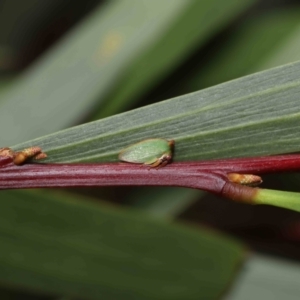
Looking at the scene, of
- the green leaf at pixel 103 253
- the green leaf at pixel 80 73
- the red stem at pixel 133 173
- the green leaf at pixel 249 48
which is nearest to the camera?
the red stem at pixel 133 173

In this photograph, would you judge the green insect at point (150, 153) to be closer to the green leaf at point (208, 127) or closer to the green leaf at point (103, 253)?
the green leaf at point (208, 127)

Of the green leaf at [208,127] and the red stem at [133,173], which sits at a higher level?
the green leaf at [208,127]

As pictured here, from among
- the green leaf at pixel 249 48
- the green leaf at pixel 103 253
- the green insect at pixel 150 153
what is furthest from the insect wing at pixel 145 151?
the green leaf at pixel 249 48

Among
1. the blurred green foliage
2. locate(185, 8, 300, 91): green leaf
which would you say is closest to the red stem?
the blurred green foliage

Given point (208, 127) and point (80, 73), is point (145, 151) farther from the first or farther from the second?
point (80, 73)

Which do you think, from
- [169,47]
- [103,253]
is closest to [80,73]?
[169,47]

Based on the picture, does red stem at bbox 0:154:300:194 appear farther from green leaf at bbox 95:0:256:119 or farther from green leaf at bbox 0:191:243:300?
green leaf at bbox 95:0:256:119

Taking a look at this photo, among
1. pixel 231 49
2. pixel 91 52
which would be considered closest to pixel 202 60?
pixel 231 49

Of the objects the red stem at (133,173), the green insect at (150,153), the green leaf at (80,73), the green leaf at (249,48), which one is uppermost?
the green leaf at (249,48)
